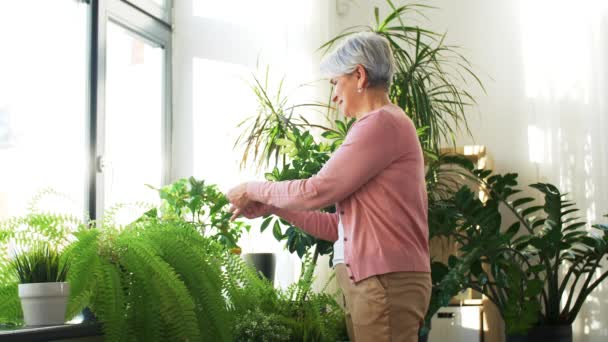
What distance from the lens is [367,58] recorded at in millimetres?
1885

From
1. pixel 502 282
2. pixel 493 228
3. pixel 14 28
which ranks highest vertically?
A: pixel 14 28

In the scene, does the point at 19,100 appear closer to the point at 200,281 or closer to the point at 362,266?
the point at 200,281

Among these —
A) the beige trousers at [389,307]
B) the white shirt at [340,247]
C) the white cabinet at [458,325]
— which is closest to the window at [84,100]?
the white cabinet at [458,325]

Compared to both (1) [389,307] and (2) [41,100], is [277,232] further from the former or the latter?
(1) [389,307]

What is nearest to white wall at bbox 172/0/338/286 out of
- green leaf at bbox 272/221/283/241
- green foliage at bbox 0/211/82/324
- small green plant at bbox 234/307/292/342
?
green leaf at bbox 272/221/283/241

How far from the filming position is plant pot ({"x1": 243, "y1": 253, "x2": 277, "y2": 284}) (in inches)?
145

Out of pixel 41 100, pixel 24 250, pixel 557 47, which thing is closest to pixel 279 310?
pixel 24 250

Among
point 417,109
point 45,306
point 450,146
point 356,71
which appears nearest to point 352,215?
point 356,71

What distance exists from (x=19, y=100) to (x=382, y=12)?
258cm

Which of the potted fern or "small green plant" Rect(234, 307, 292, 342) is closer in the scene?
the potted fern

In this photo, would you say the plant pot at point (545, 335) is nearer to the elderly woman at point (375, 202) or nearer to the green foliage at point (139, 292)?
the green foliage at point (139, 292)

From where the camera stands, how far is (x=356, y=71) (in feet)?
6.27

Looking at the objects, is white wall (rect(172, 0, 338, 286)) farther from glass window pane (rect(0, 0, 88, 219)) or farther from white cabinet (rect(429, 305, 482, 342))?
white cabinet (rect(429, 305, 482, 342))

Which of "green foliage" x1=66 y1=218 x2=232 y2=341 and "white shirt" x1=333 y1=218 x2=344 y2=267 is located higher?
"white shirt" x1=333 y1=218 x2=344 y2=267
